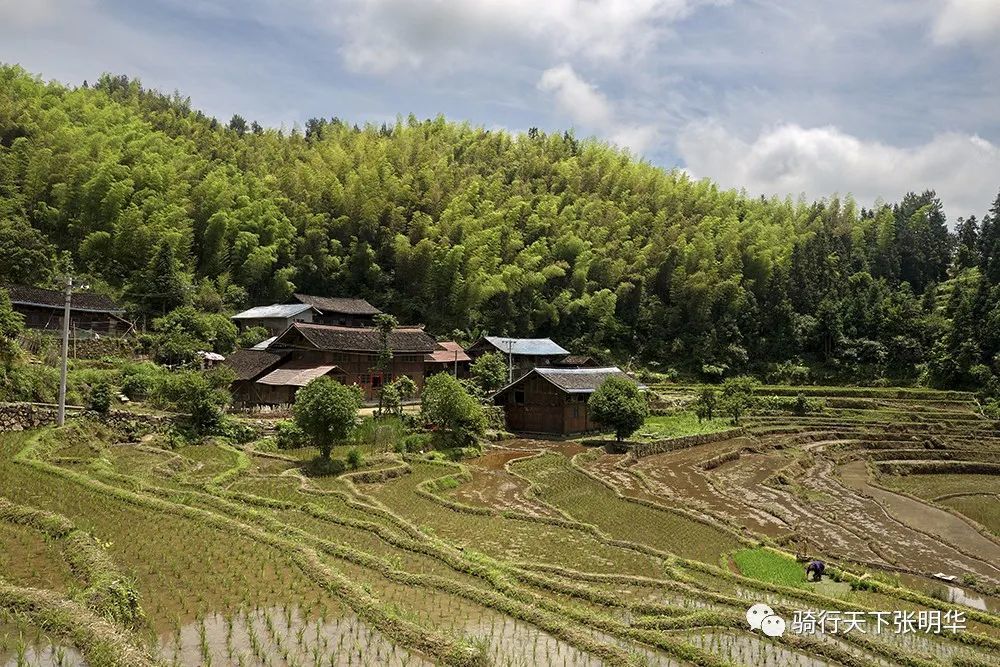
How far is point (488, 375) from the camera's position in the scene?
38625 mm

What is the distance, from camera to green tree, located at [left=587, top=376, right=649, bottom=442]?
31.9 metres

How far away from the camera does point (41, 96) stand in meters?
51.5

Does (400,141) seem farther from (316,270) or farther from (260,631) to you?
(260,631)

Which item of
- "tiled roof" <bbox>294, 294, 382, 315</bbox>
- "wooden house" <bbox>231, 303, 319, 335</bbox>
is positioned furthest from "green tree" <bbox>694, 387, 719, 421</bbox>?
"wooden house" <bbox>231, 303, 319, 335</bbox>

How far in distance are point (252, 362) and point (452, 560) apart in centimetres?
2423

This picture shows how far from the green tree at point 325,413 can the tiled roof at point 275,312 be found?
1982cm

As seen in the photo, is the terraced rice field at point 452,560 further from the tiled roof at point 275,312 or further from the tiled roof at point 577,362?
the tiled roof at point 577,362

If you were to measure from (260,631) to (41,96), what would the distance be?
190ft

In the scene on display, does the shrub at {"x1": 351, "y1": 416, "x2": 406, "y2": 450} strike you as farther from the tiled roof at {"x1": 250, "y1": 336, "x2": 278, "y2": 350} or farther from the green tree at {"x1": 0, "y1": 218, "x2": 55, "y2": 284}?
the green tree at {"x1": 0, "y1": 218, "x2": 55, "y2": 284}

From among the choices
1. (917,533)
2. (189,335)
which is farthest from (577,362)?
(917,533)

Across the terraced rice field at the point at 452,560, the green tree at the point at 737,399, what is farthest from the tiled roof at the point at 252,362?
the green tree at the point at 737,399

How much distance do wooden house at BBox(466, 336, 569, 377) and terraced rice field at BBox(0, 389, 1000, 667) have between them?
1839 cm

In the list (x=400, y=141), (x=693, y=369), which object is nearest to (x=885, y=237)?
(x=693, y=369)

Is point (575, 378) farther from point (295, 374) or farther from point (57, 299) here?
point (57, 299)
